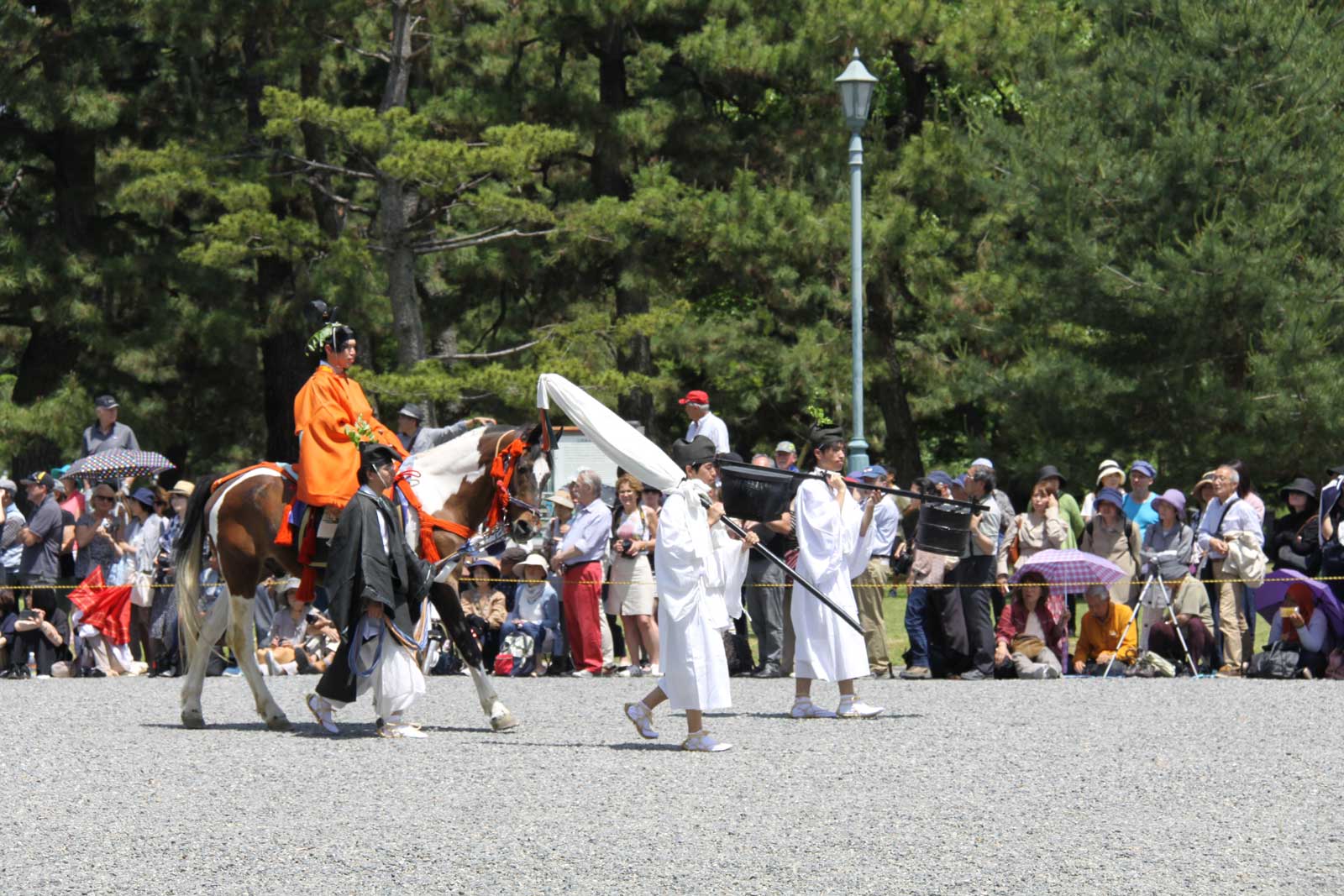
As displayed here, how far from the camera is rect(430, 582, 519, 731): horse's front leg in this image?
40.8 feet

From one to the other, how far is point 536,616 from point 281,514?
555 centimetres

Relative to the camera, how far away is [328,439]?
1266 cm

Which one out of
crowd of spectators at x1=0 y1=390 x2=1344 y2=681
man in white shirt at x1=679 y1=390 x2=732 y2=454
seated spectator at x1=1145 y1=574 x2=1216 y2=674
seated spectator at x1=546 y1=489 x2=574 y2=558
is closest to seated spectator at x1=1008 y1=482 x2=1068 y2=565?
crowd of spectators at x1=0 y1=390 x2=1344 y2=681

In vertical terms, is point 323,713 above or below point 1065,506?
below

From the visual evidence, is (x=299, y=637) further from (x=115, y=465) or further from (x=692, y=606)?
(x=692, y=606)

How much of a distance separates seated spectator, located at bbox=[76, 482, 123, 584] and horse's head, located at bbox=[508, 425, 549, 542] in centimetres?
784

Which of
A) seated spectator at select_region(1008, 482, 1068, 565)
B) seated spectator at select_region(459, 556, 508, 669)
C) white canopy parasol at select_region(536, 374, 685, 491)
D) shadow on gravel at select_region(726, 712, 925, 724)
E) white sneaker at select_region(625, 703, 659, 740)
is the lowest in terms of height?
shadow on gravel at select_region(726, 712, 925, 724)

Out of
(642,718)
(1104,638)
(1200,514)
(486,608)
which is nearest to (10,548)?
(486,608)

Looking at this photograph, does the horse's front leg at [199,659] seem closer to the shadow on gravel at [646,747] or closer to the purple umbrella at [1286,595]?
the shadow on gravel at [646,747]

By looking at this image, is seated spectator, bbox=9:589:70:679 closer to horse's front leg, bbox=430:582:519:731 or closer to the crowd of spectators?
the crowd of spectators

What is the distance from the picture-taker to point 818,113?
28812mm

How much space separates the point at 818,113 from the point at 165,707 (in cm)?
1663

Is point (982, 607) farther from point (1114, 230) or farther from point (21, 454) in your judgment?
point (21, 454)

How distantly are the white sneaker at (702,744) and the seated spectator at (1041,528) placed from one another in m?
6.58
